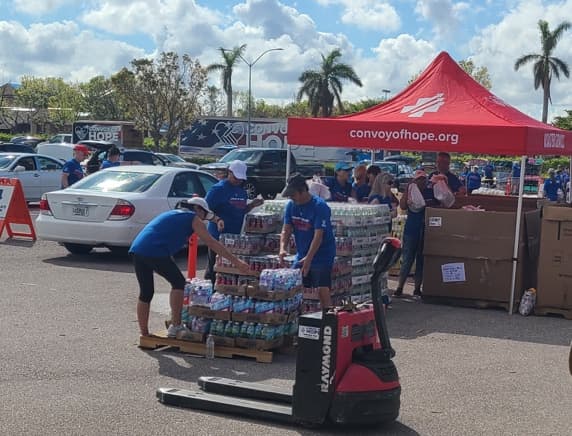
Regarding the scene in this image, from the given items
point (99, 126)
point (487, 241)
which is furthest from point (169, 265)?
point (99, 126)

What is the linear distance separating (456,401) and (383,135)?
220 inches

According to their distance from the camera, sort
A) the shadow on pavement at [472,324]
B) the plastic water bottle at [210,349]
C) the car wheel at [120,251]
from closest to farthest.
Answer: the plastic water bottle at [210,349] < the shadow on pavement at [472,324] < the car wheel at [120,251]

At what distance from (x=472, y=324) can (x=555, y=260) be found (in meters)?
1.60

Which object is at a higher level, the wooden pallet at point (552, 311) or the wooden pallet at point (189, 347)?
the wooden pallet at point (552, 311)

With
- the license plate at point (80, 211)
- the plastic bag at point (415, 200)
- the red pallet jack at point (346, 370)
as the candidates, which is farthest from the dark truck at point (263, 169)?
the red pallet jack at point (346, 370)

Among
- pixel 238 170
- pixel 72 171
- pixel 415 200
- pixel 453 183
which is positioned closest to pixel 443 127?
pixel 415 200

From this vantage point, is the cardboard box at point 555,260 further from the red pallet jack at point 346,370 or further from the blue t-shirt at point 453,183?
the red pallet jack at point 346,370

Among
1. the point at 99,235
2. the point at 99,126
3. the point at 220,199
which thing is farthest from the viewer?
the point at 99,126

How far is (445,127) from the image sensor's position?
1173 cm

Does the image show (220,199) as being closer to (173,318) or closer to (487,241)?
(173,318)

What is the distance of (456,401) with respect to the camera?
7129mm

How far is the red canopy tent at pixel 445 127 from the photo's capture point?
1138 cm

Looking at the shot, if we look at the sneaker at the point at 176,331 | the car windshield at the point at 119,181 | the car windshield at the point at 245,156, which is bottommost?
the sneaker at the point at 176,331

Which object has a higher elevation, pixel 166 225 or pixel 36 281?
pixel 166 225
